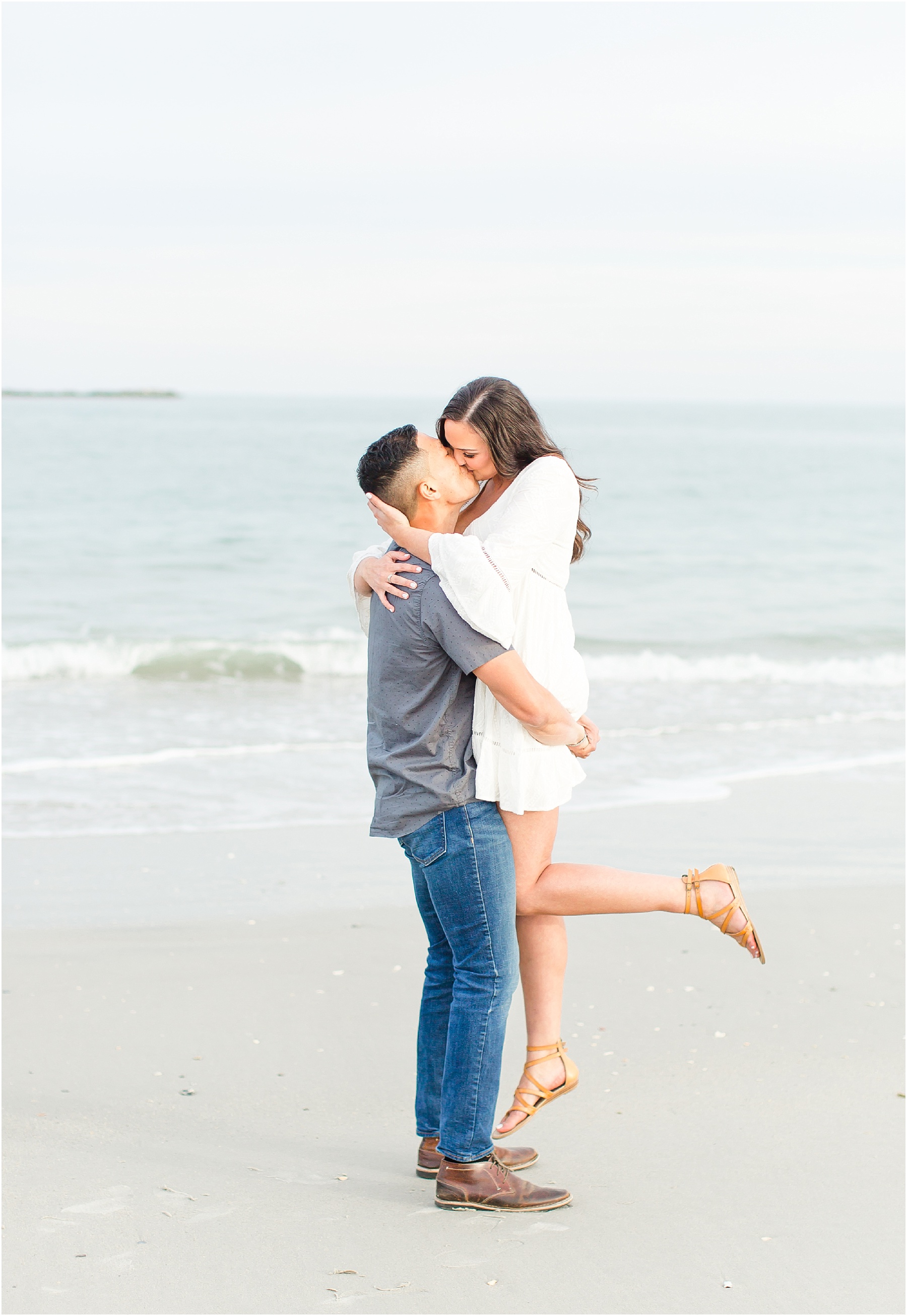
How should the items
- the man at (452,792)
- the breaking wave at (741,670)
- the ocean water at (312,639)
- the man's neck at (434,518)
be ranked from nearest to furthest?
the man at (452,792) → the man's neck at (434,518) → the ocean water at (312,639) → the breaking wave at (741,670)

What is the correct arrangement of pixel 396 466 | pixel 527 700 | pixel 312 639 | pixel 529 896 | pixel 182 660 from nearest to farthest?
1. pixel 527 700
2. pixel 396 466
3. pixel 529 896
4. pixel 182 660
5. pixel 312 639

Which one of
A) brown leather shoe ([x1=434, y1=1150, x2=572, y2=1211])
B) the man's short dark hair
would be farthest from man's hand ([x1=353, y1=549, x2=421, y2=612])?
brown leather shoe ([x1=434, y1=1150, x2=572, y2=1211])

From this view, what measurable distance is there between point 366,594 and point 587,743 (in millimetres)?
657

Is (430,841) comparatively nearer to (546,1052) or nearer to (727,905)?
(546,1052)

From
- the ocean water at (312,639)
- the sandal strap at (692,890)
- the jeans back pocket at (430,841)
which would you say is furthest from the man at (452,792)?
the ocean water at (312,639)

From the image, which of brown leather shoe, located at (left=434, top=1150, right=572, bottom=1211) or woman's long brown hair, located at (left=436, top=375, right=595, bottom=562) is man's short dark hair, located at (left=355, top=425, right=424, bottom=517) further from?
brown leather shoe, located at (left=434, top=1150, right=572, bottom=1211)

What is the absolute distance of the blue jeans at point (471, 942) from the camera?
109 inches

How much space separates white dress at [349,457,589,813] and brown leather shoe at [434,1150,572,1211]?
875 millimetres

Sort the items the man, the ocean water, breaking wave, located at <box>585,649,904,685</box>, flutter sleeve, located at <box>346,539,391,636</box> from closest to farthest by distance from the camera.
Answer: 1. the man
2. flutter sleeve, located at <box>346,539,391,636</box>
3. the ocean water
4. breaking wave, located at <box>585,649,904,685</box>

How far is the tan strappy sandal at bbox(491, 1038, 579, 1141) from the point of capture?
303 centimetres

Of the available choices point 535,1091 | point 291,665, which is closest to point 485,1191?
point 535,1091

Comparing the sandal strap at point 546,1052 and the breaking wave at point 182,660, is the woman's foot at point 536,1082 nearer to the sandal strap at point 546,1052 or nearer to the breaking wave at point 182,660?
the sandal strap at point 546,1052

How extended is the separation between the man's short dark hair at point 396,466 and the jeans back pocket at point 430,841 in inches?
29.3

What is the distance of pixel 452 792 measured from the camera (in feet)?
9.00
